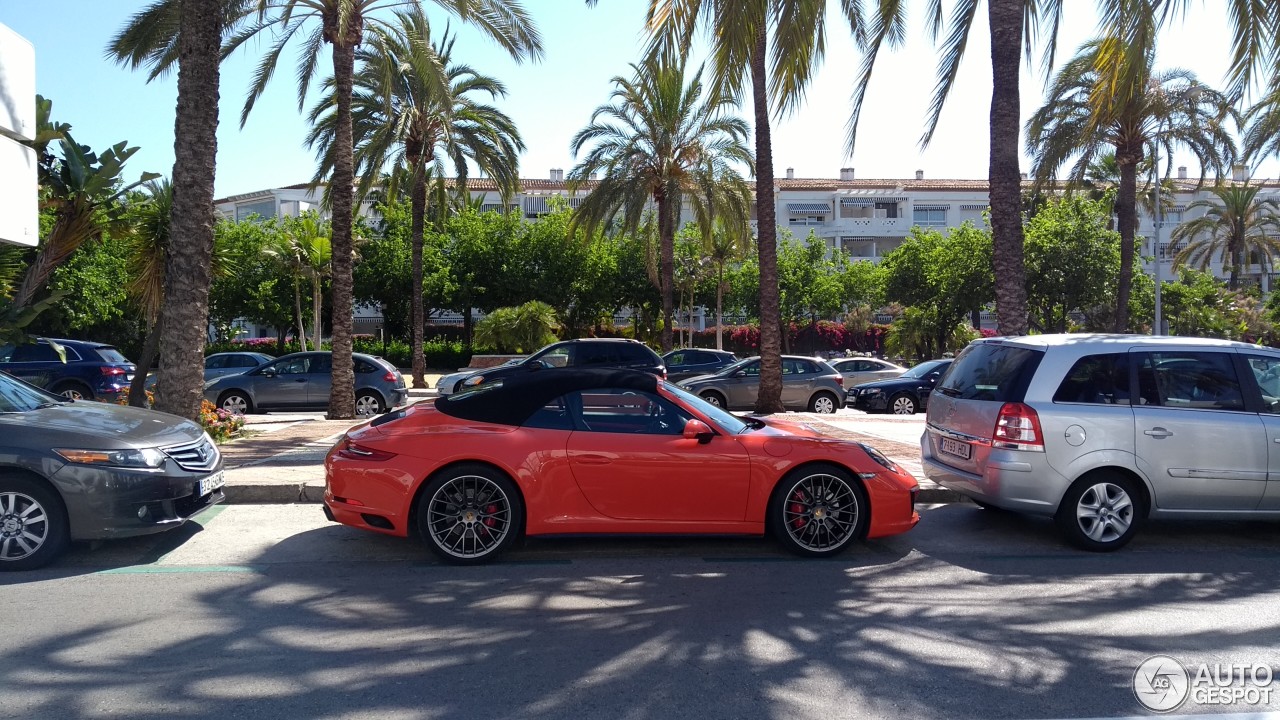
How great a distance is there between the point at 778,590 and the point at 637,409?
168cm

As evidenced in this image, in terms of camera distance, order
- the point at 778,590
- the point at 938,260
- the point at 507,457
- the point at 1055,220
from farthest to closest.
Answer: the point at 938,260, the point at 1055,220, the point at 507,457, the point at 778,590

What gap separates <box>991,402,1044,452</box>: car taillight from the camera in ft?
22.8

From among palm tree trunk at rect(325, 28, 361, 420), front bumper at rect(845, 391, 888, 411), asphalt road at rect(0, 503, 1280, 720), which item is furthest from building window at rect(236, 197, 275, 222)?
asphalt road at rect(0, 503, 1280, 720)

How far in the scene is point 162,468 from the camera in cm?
662

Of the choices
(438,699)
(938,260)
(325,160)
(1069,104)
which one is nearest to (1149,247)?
(938,260)

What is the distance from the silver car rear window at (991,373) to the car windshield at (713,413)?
2077 mm

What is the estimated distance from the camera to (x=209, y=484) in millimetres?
7090

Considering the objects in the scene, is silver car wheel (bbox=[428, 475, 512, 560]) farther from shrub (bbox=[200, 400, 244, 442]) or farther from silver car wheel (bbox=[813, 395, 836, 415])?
silver car wheel (bbox=[813, 395, 836, 415])

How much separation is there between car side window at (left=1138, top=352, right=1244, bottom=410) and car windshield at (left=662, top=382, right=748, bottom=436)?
3281mm

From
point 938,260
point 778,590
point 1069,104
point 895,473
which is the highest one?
point 1069,104

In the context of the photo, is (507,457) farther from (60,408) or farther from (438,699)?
(60,408)

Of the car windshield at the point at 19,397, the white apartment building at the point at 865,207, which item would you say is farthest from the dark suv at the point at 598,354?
the white apartment building at the point at 865,207

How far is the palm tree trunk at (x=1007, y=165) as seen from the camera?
10.9 meters

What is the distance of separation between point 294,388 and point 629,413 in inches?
529
